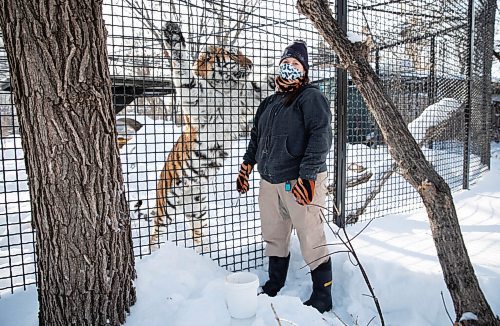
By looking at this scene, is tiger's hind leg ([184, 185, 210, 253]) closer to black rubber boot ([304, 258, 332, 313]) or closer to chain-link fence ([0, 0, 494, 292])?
chain-link fence ([0, 0, 494, 292])

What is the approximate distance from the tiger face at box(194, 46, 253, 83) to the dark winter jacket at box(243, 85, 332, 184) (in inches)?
35.2

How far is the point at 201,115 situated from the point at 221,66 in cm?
52

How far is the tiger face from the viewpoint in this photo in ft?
11.6

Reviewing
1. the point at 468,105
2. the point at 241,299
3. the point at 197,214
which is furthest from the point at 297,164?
the point at 468,105

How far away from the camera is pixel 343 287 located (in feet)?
9.94

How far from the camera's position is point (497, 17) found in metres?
8.09

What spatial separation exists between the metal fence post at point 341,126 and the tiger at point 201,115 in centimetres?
77

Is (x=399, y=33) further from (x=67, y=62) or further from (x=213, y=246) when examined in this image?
(x=67, y=62)

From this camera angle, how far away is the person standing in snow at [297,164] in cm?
250

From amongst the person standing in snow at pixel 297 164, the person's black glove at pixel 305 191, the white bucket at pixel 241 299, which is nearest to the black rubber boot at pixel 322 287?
the person standing in snow at pixel 297 164

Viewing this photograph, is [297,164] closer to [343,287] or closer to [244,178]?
[244,178]

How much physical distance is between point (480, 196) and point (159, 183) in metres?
4.67

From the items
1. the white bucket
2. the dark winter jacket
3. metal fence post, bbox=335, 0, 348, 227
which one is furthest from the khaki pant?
metal fence post, bbox=335, 0, 348, 227

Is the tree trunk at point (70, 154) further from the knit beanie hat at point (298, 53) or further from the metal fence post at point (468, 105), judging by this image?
the metal fence post at point (468, 105)
